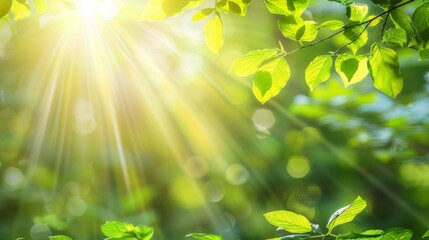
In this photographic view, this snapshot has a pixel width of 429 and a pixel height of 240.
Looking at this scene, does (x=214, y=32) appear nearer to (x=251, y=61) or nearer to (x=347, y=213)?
(x=251, y=61)

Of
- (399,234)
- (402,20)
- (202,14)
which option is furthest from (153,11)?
(399,234)

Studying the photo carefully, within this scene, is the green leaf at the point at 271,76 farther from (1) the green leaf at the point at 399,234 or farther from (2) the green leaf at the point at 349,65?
(1) the green leaf at the point at 399,234

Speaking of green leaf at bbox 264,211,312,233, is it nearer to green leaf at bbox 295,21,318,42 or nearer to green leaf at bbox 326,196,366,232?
green leaf at bbox 326,196,366,232

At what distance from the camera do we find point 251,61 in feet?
2.58

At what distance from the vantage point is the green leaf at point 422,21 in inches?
29.7

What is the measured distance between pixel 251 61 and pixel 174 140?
3.50 metres

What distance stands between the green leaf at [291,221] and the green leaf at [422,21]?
38 cm

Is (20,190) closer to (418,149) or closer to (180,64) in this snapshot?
(180,64)

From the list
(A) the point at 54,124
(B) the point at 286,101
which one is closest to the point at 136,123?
(A) the point at 54,124

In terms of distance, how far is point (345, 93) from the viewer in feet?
10.4

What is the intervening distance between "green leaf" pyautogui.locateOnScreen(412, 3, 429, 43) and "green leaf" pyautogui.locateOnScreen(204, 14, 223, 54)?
1.10 ft

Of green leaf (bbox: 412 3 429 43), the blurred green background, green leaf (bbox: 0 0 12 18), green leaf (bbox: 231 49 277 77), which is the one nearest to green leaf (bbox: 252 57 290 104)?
green leaf (bbox: 231 49 277 77)

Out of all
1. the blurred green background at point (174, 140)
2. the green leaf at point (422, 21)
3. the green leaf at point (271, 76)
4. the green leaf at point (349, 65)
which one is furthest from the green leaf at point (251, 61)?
the blurred green background at point (174, 140)

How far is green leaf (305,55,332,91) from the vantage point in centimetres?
82
